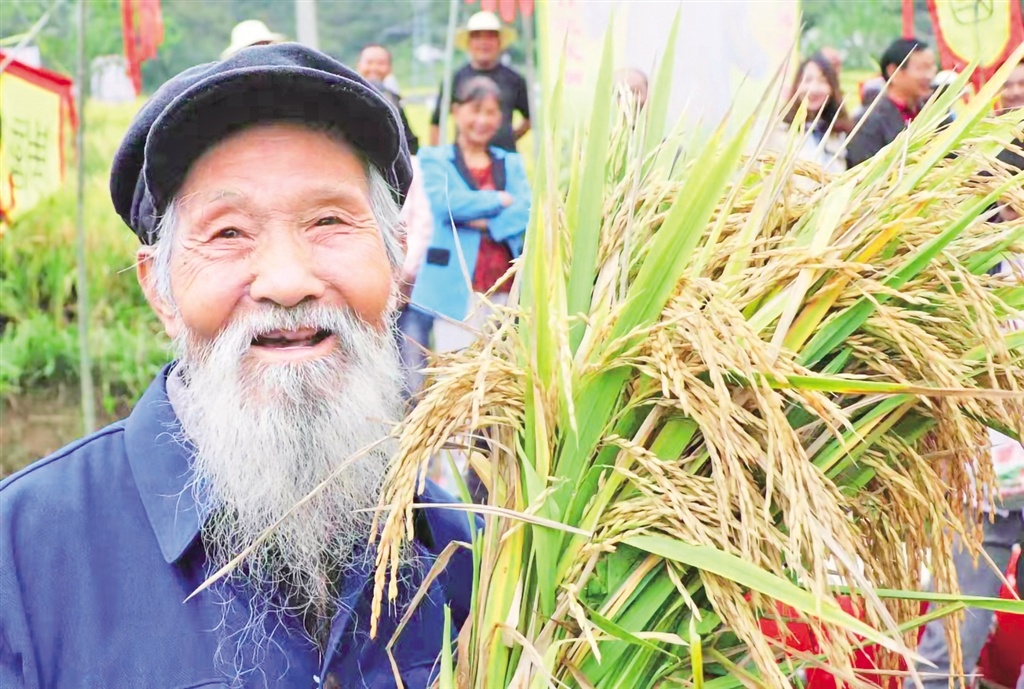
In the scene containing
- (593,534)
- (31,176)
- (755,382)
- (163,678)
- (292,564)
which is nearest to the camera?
(755,382)

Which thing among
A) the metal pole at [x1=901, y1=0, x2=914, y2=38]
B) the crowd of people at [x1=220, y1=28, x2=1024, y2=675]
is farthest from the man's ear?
the metal pole at [x1=901, y1=0, x2=914, y2=38]

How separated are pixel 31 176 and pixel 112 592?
4.79 m

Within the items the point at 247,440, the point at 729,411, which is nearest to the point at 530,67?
the point at 247,440

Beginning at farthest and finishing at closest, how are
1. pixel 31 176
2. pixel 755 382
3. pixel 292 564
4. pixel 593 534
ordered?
pixel 31 176
pixel 292 564
pixel 593 534
pixel 755 382

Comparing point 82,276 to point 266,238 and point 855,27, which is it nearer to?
point 855,27

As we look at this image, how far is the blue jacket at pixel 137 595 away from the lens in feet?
5.28

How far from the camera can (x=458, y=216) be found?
528 cm

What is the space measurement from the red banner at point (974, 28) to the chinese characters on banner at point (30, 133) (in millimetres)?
4604

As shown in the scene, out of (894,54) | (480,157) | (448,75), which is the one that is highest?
(894,54)

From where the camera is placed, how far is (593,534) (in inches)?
51.5

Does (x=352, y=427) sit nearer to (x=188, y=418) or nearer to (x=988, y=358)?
(x=188, y=418)

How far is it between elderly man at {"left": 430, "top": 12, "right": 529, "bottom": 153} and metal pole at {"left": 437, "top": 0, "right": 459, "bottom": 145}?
0.04 meters

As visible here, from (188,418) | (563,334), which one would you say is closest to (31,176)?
(188,418)

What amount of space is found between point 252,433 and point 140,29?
15.8 ft
